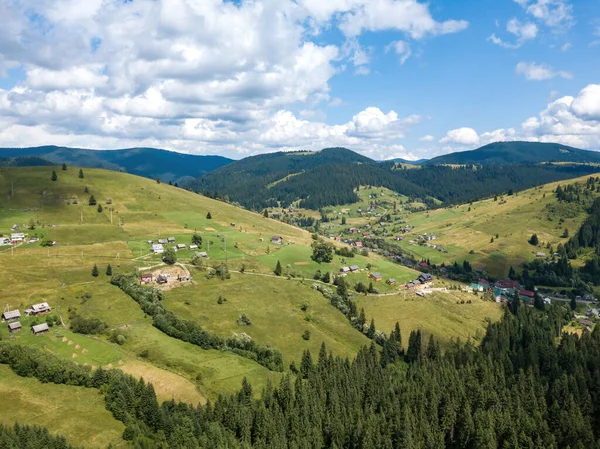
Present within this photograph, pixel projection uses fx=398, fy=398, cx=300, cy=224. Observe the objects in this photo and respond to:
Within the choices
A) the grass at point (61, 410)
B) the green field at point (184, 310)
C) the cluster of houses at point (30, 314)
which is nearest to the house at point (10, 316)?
the cluster of houses at point (30, 314)

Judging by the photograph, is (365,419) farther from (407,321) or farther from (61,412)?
(407,321)

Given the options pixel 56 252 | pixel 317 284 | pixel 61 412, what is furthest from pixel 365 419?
pixel 56 252

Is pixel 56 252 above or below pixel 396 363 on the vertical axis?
above

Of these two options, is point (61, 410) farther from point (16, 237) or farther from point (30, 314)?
point (16, 237)

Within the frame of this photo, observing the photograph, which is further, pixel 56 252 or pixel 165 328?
pixel 56 252

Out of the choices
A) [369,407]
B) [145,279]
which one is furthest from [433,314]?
[145,279]

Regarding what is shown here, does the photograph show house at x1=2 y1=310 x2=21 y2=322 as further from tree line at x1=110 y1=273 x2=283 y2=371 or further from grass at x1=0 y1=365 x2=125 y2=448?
tree line at x1=110 y1=273 x2=283 y2=371
